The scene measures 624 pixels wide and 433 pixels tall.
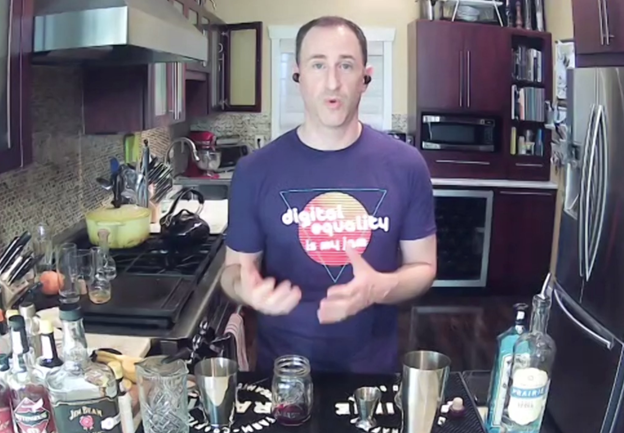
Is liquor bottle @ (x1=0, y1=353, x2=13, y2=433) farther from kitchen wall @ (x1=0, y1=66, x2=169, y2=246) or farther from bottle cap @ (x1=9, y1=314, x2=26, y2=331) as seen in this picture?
kitchen wall @ (x1=0, y1=66, x2=169, y2=246)

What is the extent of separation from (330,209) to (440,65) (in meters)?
3.51

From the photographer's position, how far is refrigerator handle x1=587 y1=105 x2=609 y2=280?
2.49 m

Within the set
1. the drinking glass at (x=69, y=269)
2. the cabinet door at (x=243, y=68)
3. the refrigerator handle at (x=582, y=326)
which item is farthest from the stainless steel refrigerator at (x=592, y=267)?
the cabinet door at (x=243, y=68)

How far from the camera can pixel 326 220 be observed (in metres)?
1.72

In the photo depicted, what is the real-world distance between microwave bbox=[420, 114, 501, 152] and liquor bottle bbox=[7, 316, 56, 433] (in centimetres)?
420

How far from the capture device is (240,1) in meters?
5.33

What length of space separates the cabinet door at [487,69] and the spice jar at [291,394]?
4.03 meters

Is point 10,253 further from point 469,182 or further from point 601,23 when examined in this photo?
point 469,182

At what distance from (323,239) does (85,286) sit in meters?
0.83

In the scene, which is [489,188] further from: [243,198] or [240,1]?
[243,198]

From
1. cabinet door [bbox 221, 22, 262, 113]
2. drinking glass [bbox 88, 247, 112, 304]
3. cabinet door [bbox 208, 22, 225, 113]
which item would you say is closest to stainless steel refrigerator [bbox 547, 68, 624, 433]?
drinking glass [bbox 88, 247, 112, 304]

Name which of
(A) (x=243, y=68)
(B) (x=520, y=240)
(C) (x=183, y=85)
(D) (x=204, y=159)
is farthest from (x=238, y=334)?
(A) (x=243, y=68)

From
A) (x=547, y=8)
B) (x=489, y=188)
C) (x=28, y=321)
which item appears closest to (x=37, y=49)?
(x=28, y=321)

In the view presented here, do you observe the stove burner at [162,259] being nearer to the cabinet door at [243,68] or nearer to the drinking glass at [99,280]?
the drinking glass at [99,280]
